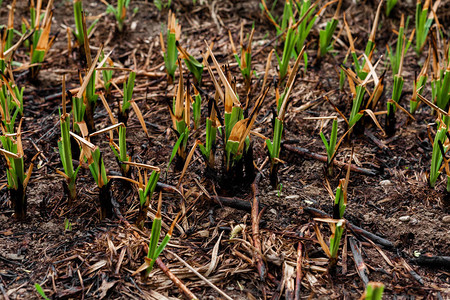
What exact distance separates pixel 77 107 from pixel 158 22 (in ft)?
4.35

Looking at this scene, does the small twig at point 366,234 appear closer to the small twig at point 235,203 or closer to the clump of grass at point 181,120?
the small twig at point 235,203

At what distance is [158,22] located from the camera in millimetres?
2918

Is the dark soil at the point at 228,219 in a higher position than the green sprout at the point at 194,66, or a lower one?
lower

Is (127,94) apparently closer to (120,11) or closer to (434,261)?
(120,11)

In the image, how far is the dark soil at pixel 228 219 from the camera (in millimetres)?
1465

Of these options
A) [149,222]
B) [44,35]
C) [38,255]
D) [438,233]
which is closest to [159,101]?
[44,35]

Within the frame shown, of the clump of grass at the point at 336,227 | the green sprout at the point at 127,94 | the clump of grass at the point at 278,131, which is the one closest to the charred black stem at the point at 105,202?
the green sprout at the point at 127,94

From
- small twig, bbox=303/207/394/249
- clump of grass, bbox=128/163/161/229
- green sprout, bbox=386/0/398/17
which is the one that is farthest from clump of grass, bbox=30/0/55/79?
green sprout, bbox=386/0/398/17

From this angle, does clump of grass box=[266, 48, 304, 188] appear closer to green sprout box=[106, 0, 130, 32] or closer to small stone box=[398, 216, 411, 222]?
small stone box=[398, 216, 411, 222]

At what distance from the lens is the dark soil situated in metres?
1.46

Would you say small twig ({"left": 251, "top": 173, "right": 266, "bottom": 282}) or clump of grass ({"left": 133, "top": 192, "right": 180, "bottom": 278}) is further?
small twig ({"left": 251, "top": 173, "right": 266, "bottom": 282})

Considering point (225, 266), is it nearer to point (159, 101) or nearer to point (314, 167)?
point (314, 167)

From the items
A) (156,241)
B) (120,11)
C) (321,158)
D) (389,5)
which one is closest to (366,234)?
(321,158)

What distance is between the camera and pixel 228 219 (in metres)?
1.71
